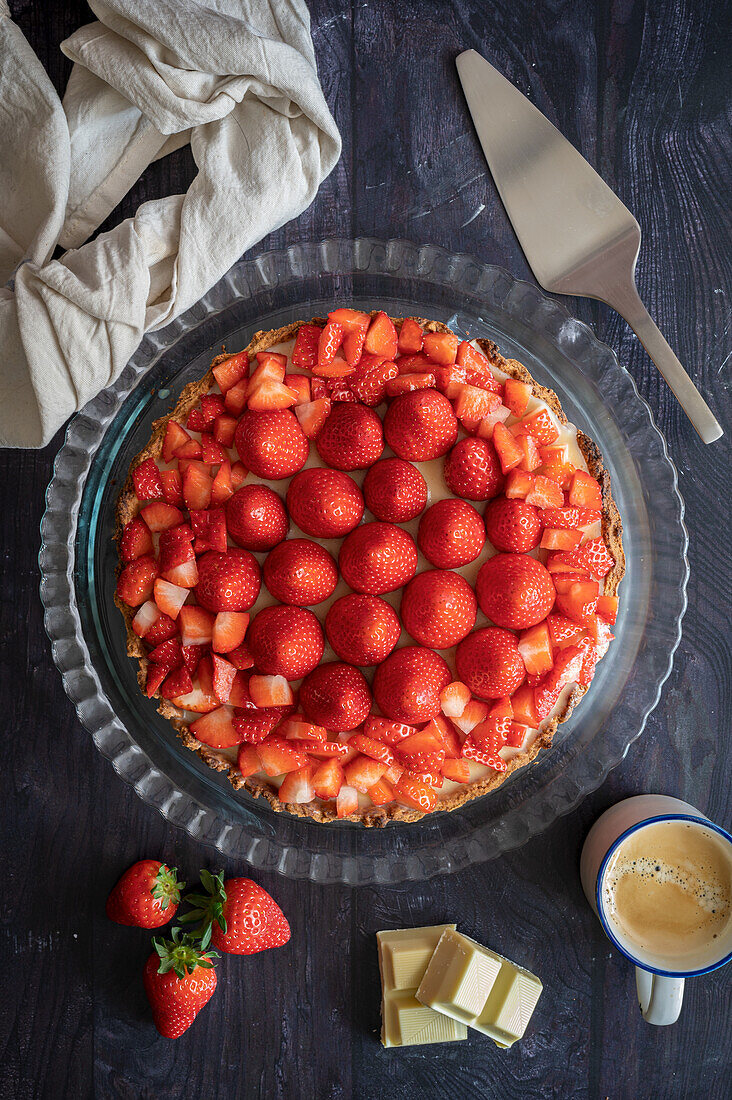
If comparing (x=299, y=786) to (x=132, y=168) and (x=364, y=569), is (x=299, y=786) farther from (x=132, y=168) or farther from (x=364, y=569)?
(x=132, y=168)

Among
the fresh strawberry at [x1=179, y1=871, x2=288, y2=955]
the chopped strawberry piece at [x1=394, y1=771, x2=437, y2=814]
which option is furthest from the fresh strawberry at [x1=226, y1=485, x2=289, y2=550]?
the fresh strawberry at [x1=179, y1=871, x2=288, y2=955]

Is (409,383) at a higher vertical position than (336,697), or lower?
higher

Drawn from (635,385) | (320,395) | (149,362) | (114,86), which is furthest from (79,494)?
(635,385)

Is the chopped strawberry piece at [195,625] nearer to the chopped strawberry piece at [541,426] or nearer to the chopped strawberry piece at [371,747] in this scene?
the chopped strawberry piece at [371,747]

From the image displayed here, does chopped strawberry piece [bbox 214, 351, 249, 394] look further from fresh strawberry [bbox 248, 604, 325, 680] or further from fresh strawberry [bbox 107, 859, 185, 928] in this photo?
fresh strawberry [bbox 107, 859, 185, 928]

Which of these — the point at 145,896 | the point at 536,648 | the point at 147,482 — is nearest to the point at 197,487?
the point at 147,482

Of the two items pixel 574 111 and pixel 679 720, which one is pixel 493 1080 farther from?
pixel 574 111
